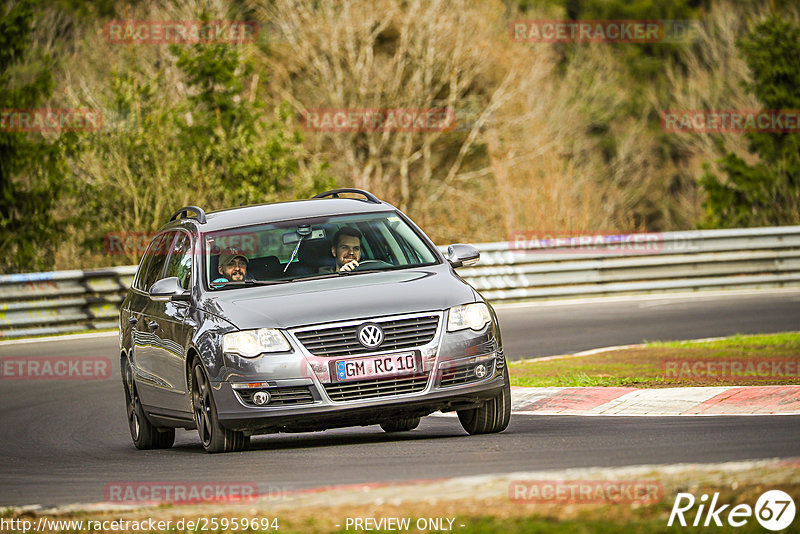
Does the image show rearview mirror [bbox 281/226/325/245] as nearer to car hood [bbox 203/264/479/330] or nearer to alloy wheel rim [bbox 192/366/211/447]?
car hood [bbox 203/264/479/330]

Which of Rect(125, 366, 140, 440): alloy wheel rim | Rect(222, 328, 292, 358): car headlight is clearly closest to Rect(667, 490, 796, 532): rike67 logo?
Rect(222, 328, 292, 358): car headlight

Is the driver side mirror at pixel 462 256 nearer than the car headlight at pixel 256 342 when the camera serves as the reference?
No

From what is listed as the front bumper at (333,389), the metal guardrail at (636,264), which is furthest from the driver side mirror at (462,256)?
the metal guardrail at (636,264)

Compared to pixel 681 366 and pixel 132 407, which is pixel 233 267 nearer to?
pixel 132 407

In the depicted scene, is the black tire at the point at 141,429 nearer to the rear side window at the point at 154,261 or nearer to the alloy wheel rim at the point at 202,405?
the rear side window at the point at 154,261

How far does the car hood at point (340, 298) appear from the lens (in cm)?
865

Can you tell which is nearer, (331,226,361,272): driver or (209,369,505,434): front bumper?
(209,369,505,434): front bumper

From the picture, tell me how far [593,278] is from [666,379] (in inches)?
442

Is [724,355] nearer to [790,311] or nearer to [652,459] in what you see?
[790,311]

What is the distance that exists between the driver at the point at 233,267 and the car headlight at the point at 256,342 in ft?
3.31

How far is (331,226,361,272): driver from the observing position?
9781 millimetres

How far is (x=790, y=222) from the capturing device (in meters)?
27.8

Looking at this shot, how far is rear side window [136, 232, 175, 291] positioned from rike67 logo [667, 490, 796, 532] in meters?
6.05

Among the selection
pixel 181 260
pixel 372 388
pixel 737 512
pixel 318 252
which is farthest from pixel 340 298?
pixel 737 512
